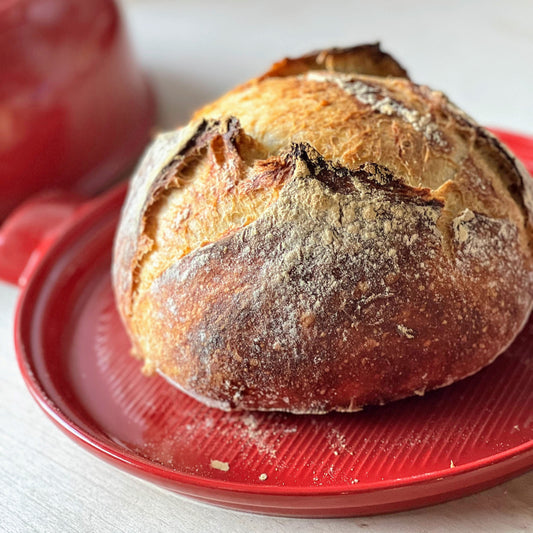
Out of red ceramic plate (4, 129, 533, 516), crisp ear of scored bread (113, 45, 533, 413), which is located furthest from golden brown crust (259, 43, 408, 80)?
red ceramic plate (4, 129, 533, 516)

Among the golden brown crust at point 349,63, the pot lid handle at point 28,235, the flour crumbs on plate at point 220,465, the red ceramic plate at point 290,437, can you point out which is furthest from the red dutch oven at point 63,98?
the flour crumbs on plate at point 220,465

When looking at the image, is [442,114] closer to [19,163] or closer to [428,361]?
[428,361]

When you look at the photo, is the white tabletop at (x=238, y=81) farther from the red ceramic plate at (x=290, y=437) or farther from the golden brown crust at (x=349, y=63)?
the golden brown crust at (x=349, y=63)

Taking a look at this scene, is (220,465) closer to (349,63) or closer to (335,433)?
(335,433)

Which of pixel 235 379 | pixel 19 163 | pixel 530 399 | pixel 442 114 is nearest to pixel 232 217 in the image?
pixel 235 379

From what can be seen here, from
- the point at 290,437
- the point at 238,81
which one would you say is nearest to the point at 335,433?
the point at 290,437

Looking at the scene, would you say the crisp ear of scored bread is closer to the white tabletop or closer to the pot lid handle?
the white tabletop
